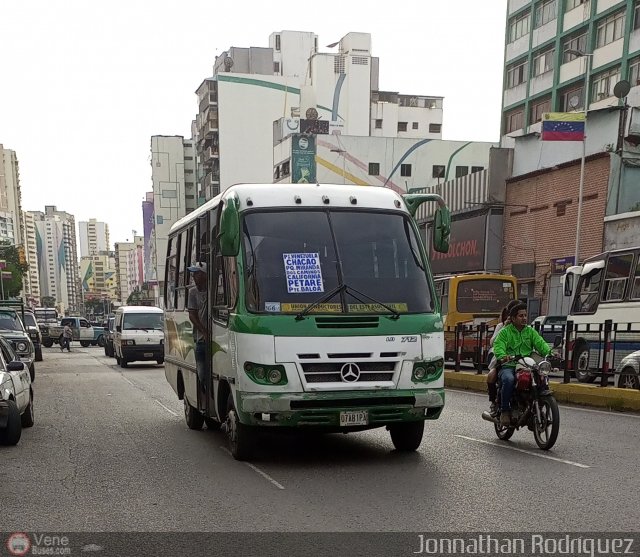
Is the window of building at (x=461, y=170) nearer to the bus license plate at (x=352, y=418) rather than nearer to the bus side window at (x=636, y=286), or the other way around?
the bus side window at (x=636, y=286)

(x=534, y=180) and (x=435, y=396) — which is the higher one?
(x=534, y=180)

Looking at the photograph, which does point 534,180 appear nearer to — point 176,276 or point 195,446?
point 176,276

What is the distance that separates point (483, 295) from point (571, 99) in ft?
89.2

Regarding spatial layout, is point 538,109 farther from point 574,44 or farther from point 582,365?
point 582,365

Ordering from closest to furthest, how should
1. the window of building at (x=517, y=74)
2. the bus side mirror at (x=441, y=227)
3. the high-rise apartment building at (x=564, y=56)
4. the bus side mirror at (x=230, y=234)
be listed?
1. the bus side mirror at (x=230, y=234)
2. the bus side mirror at (x=441, y=227)
3. the high-rise apartment building at (x=564, y=56)
4. the window of building at (x=517, y=74)

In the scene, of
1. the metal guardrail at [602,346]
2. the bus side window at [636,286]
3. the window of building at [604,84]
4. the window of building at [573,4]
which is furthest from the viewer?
the window of building at [573,4]

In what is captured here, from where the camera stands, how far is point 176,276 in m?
11.3

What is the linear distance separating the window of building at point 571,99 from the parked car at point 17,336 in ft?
117

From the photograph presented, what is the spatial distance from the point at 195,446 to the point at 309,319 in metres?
2.91

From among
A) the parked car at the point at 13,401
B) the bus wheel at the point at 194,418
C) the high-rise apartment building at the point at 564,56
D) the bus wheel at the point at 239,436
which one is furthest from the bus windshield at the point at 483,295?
the high-rise apartment building at the point at 564,56

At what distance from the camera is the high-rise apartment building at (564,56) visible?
132 ft

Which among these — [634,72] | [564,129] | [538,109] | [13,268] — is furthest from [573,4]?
[13,268]

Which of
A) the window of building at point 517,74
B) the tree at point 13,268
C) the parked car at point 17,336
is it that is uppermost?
the window of building at point 517,74

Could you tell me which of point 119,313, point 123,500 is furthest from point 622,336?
point 119,313
